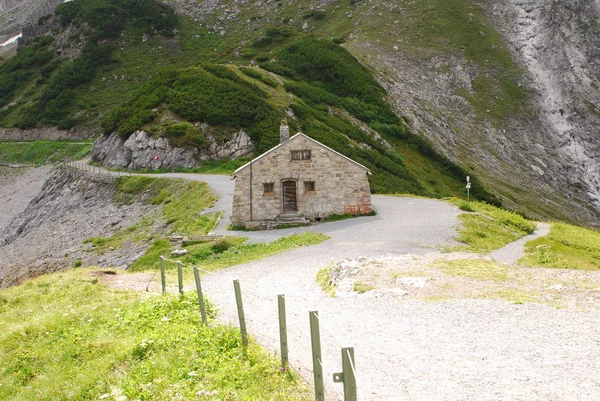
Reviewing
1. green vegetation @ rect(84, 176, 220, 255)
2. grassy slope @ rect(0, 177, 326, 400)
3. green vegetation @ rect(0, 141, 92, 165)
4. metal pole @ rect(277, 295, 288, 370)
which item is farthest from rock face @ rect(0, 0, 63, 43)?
metal pole @ rect(277, 295, 288, 370)

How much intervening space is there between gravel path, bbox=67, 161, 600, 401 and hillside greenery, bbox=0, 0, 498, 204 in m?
31.6

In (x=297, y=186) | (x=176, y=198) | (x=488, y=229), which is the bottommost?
(x=488, y=229)

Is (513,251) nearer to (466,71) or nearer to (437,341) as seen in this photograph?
(437,341)

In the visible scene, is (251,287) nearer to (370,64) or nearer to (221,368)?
(221,368)

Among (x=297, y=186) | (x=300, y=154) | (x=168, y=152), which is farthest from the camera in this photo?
(x=168, y=152)

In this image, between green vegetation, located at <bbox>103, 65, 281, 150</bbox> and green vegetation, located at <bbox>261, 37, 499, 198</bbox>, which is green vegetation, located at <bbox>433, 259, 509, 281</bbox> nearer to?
green vegetation, located at <bbox>261, 37, 499, 198</bbox>

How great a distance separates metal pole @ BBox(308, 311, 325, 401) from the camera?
283 inches

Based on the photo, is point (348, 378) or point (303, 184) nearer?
point (348, 378)

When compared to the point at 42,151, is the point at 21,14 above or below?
above

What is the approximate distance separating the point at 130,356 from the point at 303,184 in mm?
22910

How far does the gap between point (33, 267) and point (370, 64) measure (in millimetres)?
60511

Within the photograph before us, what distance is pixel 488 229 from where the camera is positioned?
31203mm

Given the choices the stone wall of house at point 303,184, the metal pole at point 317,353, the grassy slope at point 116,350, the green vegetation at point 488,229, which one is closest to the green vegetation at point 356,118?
the green vegetation at point 488,229

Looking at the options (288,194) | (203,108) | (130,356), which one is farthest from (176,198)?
(130,356)
